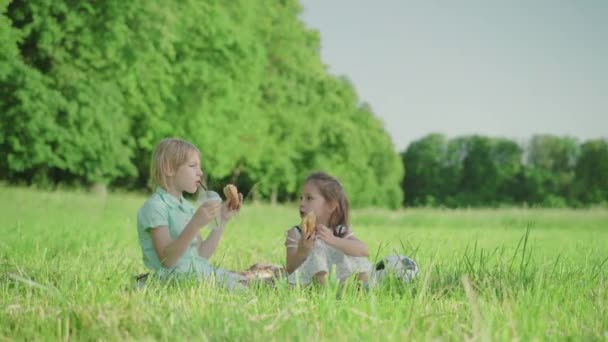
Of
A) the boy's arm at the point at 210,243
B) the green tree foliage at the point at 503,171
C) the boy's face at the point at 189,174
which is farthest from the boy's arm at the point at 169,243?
the green tree foliage at the point at 503,171

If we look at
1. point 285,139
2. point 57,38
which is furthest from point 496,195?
point 57,38

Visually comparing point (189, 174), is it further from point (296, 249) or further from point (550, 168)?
point (550, 168)

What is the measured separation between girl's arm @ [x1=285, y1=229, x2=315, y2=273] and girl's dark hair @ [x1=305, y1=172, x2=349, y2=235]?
0.98ft

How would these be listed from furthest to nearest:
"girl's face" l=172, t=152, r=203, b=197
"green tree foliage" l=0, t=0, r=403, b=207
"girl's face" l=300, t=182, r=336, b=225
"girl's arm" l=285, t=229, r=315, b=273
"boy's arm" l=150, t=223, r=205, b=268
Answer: "green tree foliage" l=0, t=0, r=403, b=207, "girl's face" l=300, t=182, r=336, b=225, "girl's face" l=172, t=152, r=203, b=197, "girl's arm" l=285, t=229, r=315, b=273, "boy's arm" l=150, t=223, r=205, b=268

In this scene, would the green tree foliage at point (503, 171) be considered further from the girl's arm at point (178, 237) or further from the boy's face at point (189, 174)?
the girl's arm at point (178, 237)

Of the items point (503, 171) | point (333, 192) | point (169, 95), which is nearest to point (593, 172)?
point (503, 171)

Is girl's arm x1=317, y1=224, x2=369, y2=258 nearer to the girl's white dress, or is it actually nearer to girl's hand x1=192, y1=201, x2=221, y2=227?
the girl's white dress

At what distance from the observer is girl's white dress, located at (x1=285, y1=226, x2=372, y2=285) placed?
14.6 ft

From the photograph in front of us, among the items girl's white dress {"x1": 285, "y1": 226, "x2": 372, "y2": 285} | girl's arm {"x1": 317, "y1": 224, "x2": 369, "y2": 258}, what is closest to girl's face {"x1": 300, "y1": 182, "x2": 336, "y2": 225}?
girl's white dress {"x1": 285, "y1": 226, "x2": 372, "y2": 285}

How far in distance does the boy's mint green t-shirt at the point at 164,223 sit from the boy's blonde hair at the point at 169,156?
0.41ft

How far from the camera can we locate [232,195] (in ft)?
14.3

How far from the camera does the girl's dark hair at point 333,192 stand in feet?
15.7

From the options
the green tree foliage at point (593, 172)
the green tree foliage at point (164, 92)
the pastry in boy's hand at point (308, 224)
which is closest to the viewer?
the pastry in boy's hand at point (308, 224)

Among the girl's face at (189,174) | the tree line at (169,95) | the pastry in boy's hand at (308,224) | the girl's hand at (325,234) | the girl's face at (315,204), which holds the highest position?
the tree line at (169,95)
